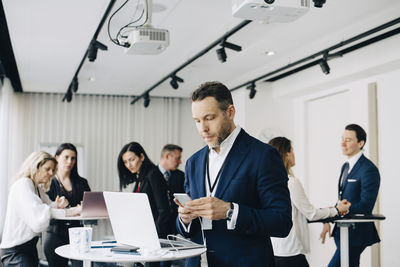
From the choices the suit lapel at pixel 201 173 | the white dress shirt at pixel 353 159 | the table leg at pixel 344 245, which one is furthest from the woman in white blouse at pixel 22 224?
the white dress shirt at pixel 353 159

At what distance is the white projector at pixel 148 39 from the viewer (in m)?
3.53

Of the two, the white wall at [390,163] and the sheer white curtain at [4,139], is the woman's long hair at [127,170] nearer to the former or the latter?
the sheer white curtain at [4,139]

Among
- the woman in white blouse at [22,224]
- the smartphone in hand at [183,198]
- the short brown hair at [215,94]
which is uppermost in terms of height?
the short brown hair at [215,94]

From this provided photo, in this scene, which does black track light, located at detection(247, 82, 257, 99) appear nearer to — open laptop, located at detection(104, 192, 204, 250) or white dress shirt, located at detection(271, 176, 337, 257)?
white dress shirt, located at detection(271, 176, 337, 257)

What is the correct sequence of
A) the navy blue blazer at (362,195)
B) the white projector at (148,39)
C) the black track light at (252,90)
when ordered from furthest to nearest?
the black track light at (252,90)
the navy blue blazer at (362,195)
the white projector at (148,39)

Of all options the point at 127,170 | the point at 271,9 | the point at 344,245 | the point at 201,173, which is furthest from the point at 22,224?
the point at 344,245

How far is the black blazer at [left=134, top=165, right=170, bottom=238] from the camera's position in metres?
3.55

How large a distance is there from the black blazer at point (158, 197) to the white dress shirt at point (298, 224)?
2.75 feet

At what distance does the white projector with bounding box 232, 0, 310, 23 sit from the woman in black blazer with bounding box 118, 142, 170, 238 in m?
1.47

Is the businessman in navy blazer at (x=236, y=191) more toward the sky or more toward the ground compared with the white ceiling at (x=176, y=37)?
more toward the ground

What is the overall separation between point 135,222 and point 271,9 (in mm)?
1591

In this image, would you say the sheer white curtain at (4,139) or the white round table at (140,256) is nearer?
the white round table at (140,256)

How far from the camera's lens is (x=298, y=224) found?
354cm

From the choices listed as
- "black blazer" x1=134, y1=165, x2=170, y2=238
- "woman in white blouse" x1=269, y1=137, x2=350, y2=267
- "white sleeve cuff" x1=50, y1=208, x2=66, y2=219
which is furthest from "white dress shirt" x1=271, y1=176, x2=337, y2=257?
A: "white sleeve cuff" x1=50, y1=208, x2=66, y2=219
